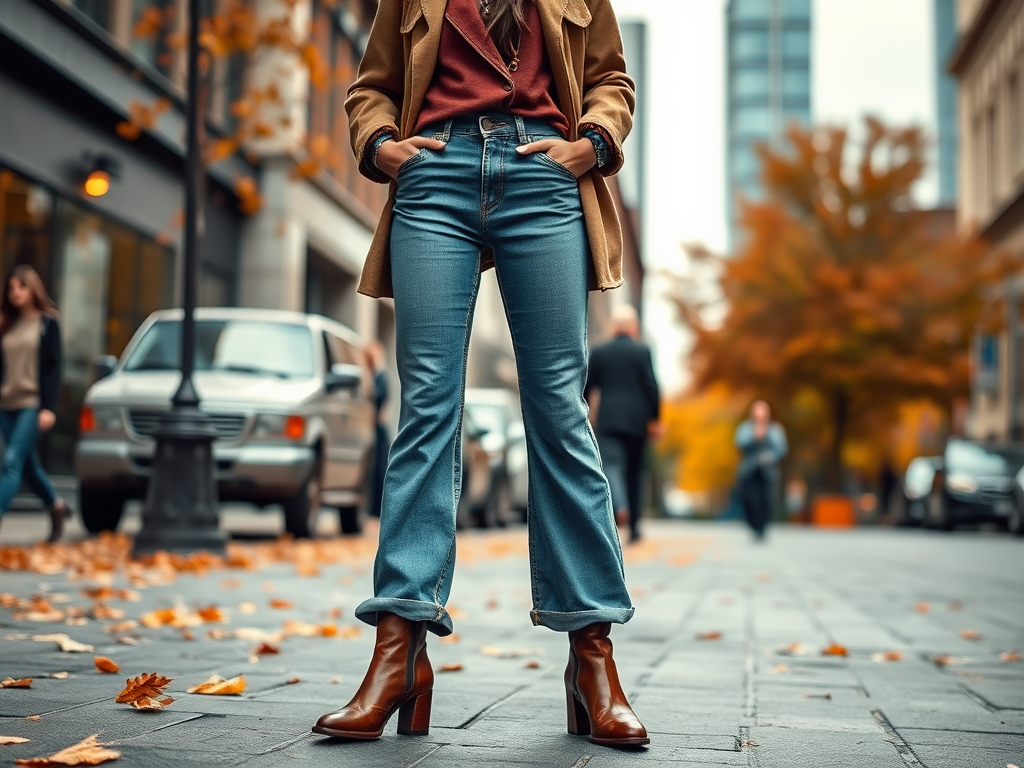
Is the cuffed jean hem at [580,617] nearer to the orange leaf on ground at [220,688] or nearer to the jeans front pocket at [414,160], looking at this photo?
the orange leaf on ground at [220,688]

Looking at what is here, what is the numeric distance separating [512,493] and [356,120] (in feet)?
51.2

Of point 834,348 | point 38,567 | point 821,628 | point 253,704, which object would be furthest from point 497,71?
point 834,348

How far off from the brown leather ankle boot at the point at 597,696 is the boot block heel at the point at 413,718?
14.0 inches

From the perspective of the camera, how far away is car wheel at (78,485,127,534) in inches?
436

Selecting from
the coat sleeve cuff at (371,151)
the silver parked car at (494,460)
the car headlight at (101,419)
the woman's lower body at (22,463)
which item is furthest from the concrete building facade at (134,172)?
the coat sleeve cuff at (371,151)

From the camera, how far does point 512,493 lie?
1889cm

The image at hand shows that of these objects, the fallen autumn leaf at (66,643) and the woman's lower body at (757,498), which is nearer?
the fallen autumn leaf at (66,643)

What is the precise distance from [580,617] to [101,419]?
27.2ft

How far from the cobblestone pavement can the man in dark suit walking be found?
323cm

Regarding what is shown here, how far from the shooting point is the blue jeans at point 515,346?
10.6 feet

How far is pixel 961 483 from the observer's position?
23750 mm

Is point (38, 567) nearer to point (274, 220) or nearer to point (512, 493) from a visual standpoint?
point (512, 493)

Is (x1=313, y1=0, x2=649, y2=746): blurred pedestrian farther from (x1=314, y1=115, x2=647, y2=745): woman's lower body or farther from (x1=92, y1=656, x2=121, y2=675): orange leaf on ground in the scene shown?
(x1=92, y1=656, x2=121, y2=675): orange leaf on ground

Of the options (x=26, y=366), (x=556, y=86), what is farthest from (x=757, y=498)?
(x=556, y=86)
